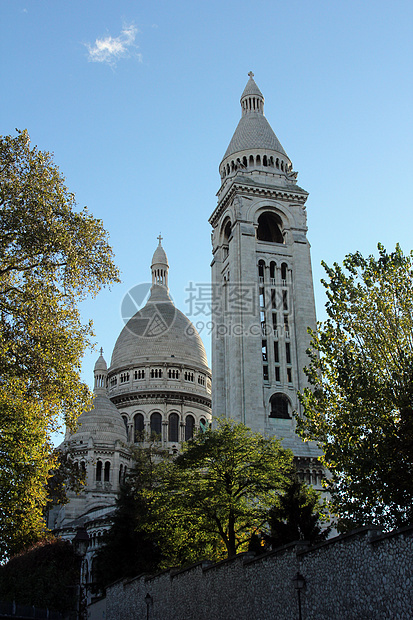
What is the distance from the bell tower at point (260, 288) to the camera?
53938 millimetres

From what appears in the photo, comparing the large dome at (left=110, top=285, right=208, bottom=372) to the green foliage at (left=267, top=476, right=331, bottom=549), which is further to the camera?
the large dome at (left=110, top=285, right=208, bottom=372)

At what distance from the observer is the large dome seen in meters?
91.3

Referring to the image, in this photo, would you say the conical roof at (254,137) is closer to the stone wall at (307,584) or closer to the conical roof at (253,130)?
the conical roof at (253,130)

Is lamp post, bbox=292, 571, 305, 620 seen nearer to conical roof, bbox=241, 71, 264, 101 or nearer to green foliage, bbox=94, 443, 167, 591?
green foliage, bbox=94, 443, 167, 591

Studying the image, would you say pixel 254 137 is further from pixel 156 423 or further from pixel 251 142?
pixel 156 423

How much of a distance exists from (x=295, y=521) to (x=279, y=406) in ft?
97.0

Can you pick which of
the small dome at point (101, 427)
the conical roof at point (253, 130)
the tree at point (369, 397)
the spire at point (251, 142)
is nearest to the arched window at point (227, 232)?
the spire at point (251, 142)

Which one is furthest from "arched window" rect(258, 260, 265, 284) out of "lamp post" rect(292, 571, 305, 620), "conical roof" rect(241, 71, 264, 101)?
"lamp post" rect(292, 571, 305, 620)

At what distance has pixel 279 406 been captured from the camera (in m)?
54.6

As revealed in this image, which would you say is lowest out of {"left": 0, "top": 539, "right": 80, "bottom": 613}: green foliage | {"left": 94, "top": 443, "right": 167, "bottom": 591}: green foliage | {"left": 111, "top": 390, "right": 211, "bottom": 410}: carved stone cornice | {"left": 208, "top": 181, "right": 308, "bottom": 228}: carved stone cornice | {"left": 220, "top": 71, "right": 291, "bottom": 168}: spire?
{"left": 0, "top": 539, "right": 80, "bottom": 613}: green foliage

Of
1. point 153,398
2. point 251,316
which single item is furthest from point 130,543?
point 153,398

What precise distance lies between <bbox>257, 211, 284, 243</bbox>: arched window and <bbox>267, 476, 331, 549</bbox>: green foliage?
39.0 meters

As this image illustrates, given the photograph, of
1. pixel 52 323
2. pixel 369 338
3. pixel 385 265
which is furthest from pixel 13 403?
pixel 385 265

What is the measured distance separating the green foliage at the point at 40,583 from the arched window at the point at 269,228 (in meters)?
34.9
